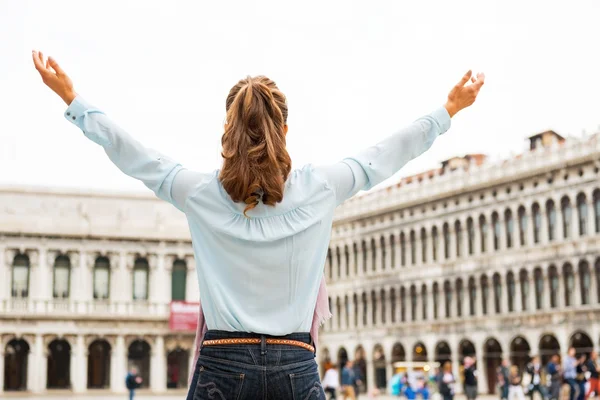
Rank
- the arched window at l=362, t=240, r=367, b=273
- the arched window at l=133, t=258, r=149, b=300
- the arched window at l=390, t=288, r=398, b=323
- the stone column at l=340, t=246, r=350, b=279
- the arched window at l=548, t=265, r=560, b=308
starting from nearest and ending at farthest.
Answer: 1. the arched window at l=548, t=265, r=560, b=308
2. the arched window at l=133, t=258, r=149, b=300
3. the arched window at l=390, t=288, r=398, b=323
4. the arched window at l=362, t=240, r=367, b=273
5. the stone column at l=340, t=246, r=350, b=279

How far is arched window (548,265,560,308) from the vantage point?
151ft

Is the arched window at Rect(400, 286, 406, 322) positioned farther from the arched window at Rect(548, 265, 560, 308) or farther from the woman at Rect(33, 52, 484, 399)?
the woman at Rect(33, 52, 484, 399)

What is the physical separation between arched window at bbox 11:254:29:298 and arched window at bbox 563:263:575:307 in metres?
27.1

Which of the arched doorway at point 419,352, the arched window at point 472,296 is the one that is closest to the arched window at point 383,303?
the arched doorway at point 419,352

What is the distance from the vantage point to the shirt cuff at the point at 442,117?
2.67 m

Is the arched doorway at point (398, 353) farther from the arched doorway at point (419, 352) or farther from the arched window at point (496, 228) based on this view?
the arched window at point (496, 228)

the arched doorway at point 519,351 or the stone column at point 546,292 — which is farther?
the arched doorway at point 519,351

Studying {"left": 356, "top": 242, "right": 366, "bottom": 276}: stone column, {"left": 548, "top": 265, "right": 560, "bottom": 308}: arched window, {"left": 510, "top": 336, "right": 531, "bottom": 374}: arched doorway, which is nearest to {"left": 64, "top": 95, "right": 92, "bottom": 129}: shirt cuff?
{"left": 548, "top": 265, "right": 560, "bottom": 308}: arched window

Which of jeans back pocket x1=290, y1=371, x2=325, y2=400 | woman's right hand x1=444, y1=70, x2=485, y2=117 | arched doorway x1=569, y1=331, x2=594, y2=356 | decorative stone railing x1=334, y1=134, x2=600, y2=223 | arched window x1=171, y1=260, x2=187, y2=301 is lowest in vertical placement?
jeans back pocket x1=290, y1=371, x2=325, y2=400

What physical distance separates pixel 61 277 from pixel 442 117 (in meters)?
52.6

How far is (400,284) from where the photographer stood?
181 ft

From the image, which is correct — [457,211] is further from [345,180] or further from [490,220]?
[345,180]

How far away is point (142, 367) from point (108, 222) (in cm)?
A: 814

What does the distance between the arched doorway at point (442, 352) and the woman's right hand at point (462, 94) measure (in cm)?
4996
